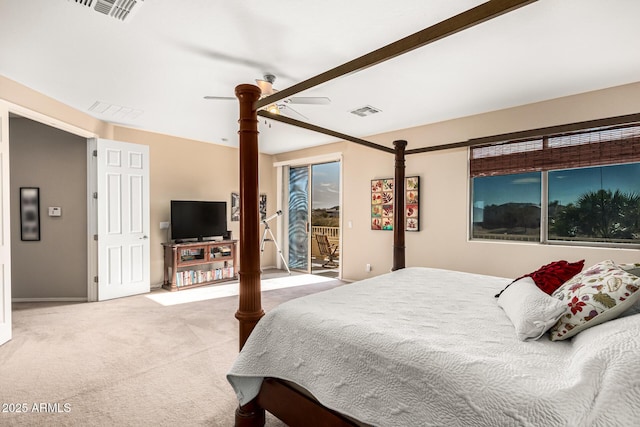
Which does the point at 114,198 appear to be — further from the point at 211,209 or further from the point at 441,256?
the point at 441,256

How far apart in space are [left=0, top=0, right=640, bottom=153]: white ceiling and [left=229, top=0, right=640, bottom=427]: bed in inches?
29.8

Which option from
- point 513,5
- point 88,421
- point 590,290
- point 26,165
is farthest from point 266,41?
point 26,165

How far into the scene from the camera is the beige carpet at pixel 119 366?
196 cm

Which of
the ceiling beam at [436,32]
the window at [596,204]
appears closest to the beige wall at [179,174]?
the ceiling beam at [436,32]

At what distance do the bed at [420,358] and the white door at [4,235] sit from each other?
2.73 metres

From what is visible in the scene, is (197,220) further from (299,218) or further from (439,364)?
(439,364)

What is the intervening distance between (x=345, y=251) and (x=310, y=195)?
4.55ft

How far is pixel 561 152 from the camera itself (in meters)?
3.59

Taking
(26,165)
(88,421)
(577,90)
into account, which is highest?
(577,90)

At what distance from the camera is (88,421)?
1.89 meters

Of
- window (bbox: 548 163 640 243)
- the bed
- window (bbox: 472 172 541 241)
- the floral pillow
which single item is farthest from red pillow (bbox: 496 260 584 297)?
window (bbox: 472 172 541 241)

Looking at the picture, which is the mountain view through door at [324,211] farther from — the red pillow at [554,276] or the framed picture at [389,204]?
the red pillow at [554,276]

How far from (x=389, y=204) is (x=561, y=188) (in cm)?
213

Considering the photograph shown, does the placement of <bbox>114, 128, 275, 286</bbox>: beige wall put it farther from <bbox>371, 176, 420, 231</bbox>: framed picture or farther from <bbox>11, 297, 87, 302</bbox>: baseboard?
<bbox>371, 176, 420, 231</bbox>: framed picture
